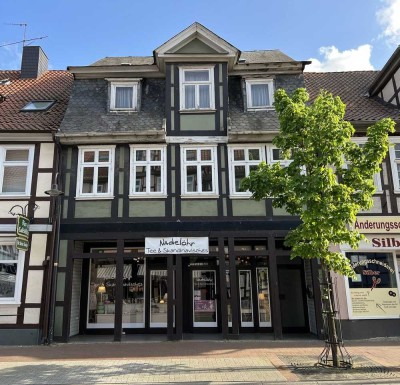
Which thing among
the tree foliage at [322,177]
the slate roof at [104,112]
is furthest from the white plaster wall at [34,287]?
the tree foliage at [322,177]

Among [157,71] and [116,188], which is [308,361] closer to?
[116,188]

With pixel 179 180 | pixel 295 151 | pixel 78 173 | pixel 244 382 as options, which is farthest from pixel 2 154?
pixel 244 382

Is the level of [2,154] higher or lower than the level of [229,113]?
lower

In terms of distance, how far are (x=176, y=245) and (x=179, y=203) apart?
1.35 meters

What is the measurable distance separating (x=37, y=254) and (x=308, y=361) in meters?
8.33

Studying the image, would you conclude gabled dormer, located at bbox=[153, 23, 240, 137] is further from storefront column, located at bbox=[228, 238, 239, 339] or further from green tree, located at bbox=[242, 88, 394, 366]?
green tree, located at bbox=[242, 88, 394, 366]

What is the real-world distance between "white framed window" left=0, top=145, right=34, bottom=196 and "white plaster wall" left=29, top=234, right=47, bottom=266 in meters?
1.59

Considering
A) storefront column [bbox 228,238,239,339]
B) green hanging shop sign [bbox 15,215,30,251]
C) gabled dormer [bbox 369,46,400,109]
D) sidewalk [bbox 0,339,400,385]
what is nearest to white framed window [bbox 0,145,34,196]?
green hanging shop sign [bbox 15,215,30,251]

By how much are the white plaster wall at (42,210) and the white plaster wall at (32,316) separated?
2.85 metres

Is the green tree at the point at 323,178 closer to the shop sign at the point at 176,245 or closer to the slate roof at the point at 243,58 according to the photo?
the shop sign at the point at 176,245

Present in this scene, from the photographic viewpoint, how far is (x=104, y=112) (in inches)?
538

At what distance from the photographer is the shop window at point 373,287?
11812 millimetres

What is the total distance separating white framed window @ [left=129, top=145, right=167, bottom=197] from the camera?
12578 millimetres

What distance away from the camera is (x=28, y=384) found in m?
7.14
